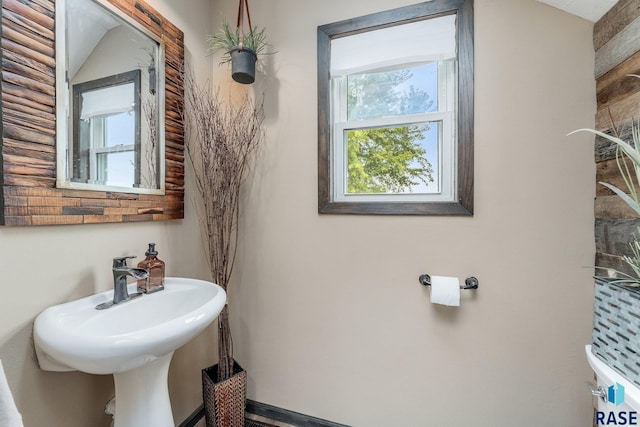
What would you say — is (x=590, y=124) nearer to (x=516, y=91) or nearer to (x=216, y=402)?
(x=516, y=91)

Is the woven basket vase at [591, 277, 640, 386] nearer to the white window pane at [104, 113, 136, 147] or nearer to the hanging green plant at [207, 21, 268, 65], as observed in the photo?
the hanging green plant at [207, 21, 268, 65]

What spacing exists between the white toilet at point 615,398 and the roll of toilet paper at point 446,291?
1.40 ft

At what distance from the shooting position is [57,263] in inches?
36.9

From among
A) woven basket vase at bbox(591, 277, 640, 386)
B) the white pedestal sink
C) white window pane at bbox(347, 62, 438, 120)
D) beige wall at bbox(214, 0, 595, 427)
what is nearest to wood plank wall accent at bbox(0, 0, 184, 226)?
the white pedestal sink

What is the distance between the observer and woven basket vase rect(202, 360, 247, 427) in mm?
1295

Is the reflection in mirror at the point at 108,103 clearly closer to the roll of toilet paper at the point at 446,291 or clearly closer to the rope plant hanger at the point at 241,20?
the rope plant hanger at the point at 241,20

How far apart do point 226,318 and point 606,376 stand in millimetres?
1402

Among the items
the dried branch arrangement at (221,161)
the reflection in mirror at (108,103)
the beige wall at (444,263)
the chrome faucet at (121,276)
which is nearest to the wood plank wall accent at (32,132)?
the reflection in mirror at (108,103)

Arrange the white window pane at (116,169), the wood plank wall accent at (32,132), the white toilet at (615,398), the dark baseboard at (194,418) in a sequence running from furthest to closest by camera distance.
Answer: the dark baseboard at (194,418)
the white window pane at (116,169)
the wood plank wall accent at (32,132)
the white toilet at (615,398)

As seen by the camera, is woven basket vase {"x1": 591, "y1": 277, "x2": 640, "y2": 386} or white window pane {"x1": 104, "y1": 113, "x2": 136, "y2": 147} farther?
white window pane {"x1": 104, "y1": 113, "x2": 136, "y2": 147}

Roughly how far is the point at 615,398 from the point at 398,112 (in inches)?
47.1

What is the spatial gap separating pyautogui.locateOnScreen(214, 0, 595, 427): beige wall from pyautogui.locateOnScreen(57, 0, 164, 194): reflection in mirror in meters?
0.46

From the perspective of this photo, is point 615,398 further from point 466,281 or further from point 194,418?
point 194,418

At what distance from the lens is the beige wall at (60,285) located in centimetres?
83
